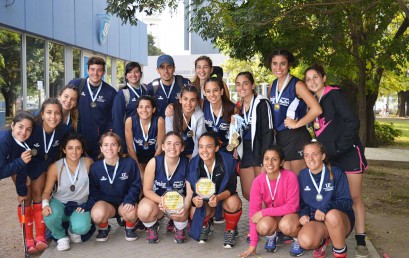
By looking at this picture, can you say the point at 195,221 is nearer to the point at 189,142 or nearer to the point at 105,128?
the point at 189,142

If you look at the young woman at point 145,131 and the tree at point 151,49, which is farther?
the tree at point 151,49

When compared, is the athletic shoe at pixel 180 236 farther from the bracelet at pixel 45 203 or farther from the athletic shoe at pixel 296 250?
the bracelet at pixel 45 203

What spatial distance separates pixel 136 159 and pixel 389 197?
496cm

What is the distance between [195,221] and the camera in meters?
5.27

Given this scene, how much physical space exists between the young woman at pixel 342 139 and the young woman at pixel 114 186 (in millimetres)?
2193

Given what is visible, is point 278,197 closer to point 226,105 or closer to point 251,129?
point 251,129

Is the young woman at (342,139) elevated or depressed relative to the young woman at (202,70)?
depressed

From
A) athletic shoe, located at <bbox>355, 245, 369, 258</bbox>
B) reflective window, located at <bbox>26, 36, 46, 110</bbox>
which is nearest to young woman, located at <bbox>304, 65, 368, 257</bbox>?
athletic shoe, located at <bbox>355, 245, 369, 258</bbox>

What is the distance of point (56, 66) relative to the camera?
1603 centimetres

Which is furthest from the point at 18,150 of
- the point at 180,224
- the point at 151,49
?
the point at 151,49

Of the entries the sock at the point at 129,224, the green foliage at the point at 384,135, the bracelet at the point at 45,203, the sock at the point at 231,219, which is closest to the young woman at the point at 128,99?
the sock at the point at 129,224

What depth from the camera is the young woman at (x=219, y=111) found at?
5.56 metres

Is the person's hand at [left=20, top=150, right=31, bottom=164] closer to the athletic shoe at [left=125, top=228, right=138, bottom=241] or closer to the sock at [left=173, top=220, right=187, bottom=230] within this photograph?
the athletic shoe at [left=125, top=228, right=138, bottom=241]

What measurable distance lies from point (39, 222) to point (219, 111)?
2422mm
